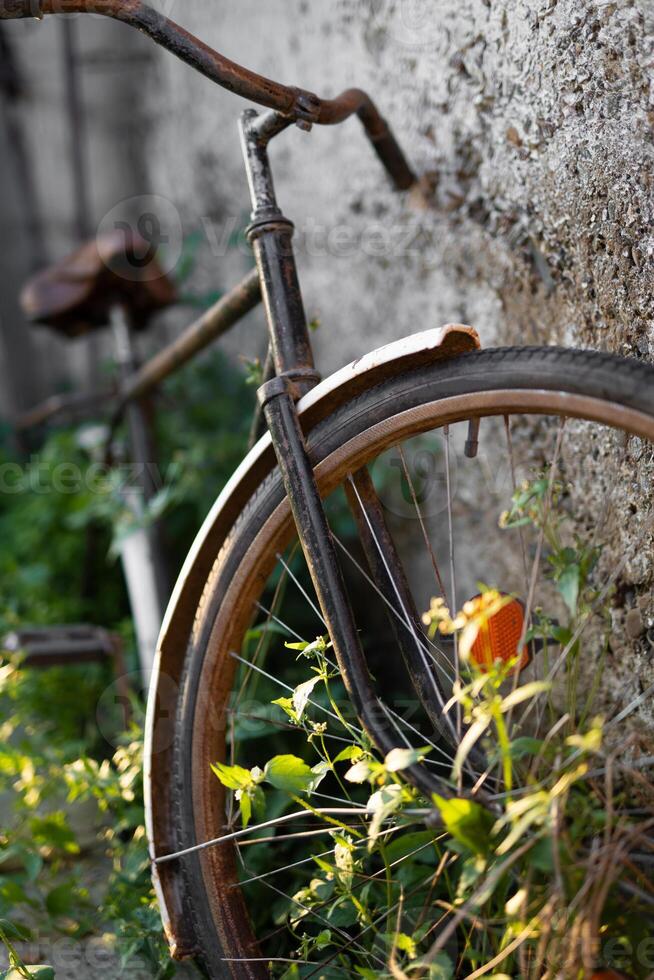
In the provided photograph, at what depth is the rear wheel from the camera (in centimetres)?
104

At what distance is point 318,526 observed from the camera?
120 cm

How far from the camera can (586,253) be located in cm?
133

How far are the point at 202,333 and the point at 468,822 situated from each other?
4.01 feet

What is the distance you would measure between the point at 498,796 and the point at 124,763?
91cm

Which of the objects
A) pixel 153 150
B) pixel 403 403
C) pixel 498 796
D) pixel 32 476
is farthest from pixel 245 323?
pixel 498 796

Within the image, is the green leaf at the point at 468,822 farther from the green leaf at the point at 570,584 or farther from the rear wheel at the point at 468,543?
the green leaf at the point at 570,584

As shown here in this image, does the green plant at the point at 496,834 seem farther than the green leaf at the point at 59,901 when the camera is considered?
No
